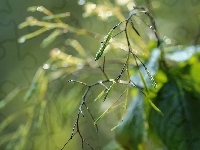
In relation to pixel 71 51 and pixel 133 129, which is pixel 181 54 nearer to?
pixel 133 129

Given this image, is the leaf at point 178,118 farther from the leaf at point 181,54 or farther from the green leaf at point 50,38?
the green leaf at point 50,38

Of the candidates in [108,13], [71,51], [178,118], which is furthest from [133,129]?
[71,51]

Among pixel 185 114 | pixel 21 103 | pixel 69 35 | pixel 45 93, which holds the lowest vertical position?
pixel 185 114

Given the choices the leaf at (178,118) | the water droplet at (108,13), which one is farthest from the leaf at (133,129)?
the water droplet at (108,13)

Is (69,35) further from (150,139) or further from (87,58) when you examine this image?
(150,139)

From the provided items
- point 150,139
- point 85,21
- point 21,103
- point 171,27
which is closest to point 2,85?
point 21,103

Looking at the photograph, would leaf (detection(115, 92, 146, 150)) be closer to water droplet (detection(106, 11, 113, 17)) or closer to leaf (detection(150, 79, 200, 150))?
leaf (detection(150, 79, 200, 150))
